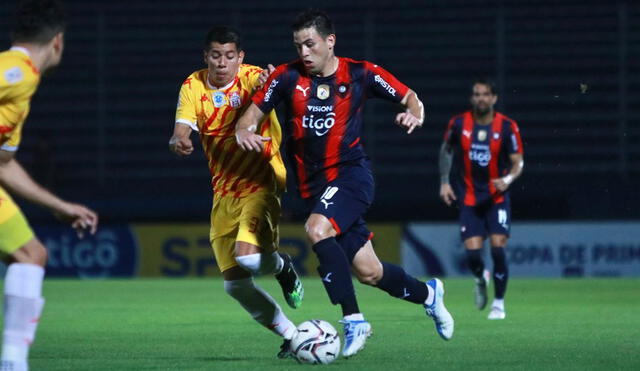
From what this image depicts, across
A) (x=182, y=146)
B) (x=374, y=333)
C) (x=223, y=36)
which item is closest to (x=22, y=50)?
(x=182, y=146)

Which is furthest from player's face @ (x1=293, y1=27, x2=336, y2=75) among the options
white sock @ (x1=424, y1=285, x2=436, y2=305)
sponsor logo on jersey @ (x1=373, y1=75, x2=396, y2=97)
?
white sock @ (x1=424, y1=285, x2=436, y2=305)

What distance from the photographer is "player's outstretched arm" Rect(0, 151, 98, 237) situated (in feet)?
16.4

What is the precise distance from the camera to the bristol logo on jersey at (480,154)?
11609mm

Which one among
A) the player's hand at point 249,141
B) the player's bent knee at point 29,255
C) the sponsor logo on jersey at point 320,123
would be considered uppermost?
the sponsor logo on jersey at point 320,123

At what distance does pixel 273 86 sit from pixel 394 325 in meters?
3.04

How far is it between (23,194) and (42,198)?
5.6 inches

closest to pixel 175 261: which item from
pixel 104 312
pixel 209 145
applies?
pixel 104 312

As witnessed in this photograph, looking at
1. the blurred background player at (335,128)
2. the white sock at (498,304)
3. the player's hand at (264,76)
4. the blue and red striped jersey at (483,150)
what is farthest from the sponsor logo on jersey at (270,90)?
the blue and red striped jersey at (483,150)

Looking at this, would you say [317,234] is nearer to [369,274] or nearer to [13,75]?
[369,274]

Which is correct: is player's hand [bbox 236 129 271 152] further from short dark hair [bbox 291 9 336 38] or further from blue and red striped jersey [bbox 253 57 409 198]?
short dark hair [bbox 291 9 336 38]

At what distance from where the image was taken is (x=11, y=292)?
495cm

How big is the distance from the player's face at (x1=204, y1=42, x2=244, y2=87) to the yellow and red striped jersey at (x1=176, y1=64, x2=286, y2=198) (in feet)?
0.26

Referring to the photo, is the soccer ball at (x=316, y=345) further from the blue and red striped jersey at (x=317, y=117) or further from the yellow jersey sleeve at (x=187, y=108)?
the yellow jersey sleeve at (x=187, y=108)

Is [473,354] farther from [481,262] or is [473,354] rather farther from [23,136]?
[23,136]
